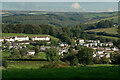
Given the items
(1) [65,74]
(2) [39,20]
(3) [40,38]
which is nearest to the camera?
(1) [65,74]

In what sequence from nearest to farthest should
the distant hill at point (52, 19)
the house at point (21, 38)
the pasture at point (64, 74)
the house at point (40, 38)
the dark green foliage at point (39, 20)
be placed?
the pasture at point (64, 74)
the house at point (40, 38)
the house at point (21, 38)
the dark green foliage at point (39, 20)
the distant hill at point (52, 19)

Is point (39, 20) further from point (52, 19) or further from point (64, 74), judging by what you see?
point (64, 74)

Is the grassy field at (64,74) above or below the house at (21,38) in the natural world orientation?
below

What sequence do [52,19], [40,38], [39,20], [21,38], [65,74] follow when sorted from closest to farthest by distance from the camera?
[65,74]
[21,38]
[40,38]
[39,20]
[52,19]

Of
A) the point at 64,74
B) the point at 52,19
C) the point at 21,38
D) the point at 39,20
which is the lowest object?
the point at 64,74

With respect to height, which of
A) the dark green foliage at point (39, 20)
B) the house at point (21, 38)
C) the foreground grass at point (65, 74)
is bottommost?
the foreground grass at point (65, 74)

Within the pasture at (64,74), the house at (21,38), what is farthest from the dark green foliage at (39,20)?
the pasture at (64,74)

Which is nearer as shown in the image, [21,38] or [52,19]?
[21,38]

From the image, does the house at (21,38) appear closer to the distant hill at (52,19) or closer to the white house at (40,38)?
the white house at (40,38)

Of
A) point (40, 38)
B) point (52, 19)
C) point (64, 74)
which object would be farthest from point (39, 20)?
point (64, 74)

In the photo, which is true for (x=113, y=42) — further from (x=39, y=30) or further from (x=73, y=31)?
(x=39, y=30)

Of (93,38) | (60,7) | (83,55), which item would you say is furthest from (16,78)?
(60,7)
